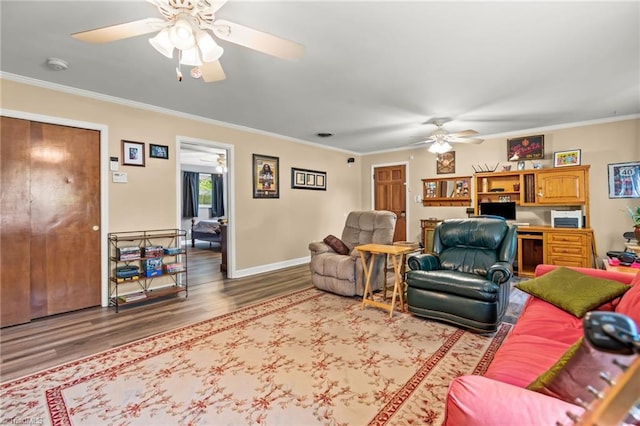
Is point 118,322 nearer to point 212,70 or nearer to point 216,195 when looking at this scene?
point 212,70

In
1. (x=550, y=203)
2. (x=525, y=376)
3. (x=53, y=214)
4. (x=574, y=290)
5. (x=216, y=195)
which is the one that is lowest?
(x=525, y=376)

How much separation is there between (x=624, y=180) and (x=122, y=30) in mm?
6363

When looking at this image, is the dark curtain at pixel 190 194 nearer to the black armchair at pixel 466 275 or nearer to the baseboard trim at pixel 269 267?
the baseboard trim at pixel 269 267

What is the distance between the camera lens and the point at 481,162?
19.2 ft

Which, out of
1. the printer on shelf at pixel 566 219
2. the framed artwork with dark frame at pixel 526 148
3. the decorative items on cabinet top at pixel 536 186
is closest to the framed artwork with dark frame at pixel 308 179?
the decorative items on cabinet top at pixel 536 186

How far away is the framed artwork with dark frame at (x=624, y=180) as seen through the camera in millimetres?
4438

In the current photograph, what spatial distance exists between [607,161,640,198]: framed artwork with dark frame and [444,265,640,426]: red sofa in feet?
11.0

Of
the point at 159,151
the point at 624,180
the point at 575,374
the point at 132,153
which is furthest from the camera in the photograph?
the point at 624,180

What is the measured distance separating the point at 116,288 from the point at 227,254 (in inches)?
68.6

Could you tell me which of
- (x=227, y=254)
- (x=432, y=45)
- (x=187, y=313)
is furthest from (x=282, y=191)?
(x=432, y=45)

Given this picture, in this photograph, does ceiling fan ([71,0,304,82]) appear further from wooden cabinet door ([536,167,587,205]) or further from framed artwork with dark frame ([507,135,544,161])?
framed artwork with dark frame ([507,135,544,161])

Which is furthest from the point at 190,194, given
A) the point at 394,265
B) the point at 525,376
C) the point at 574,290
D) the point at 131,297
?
the point at 525,376

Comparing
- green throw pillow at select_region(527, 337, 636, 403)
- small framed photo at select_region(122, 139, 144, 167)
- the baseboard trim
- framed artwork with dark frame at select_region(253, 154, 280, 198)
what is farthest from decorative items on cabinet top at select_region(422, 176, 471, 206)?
green throw pillow at select_region(527, 337, 636, 403)

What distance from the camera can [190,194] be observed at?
32.3ft
